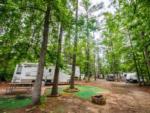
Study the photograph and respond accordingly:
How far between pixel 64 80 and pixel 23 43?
1192 centimetres

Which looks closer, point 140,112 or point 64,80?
point 140,112

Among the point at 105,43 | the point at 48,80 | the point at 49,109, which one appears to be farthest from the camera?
the point at 105,43

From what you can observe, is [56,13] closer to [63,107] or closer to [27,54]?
[27,54]

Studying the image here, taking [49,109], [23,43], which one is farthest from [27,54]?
[49,109]

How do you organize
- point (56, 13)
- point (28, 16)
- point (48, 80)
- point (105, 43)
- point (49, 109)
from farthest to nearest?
point (105, 43)
point (48, 80)
point (28, 16)
point (56, 13)
point (49, 109)

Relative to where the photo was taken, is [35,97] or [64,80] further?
[64,80]

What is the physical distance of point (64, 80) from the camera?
788 inches

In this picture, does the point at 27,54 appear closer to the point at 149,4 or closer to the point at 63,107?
the point at 63,107

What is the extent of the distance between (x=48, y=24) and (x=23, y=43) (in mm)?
1740

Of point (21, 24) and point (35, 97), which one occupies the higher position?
point (21, 24)

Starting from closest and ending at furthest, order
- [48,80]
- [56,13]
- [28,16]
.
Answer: [56,13], [28,16], [48,80]

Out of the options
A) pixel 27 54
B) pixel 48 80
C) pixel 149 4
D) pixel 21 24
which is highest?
pixel 21 24

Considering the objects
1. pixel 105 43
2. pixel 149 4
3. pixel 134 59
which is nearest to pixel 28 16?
pixel 149 4

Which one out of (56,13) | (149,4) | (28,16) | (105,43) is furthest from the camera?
(105,43)
